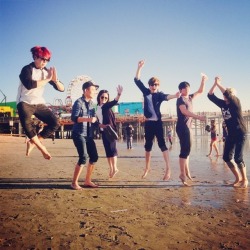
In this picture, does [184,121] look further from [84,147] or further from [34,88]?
[34,88]

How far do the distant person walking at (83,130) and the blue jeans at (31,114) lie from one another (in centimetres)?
40

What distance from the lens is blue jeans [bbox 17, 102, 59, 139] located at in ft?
12.9

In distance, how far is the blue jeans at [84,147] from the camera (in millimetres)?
4555

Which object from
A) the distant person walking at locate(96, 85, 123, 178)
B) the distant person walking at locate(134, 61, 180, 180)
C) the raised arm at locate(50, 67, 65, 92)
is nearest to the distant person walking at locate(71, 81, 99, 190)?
the raised arm at locate(50, 67, 65, 92)

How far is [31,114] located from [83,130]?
39.5 inches

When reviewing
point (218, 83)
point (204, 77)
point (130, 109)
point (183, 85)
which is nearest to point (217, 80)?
point (218, 83)

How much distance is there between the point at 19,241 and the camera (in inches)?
89.0

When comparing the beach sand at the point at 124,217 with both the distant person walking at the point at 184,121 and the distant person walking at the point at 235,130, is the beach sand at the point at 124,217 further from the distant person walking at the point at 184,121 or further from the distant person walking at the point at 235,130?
the distant person walking at the point at 184,121

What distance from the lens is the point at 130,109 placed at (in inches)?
2457

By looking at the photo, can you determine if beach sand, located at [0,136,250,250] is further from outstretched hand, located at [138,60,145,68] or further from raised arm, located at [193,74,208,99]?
outstretched hand, located at [138,60,145,68]

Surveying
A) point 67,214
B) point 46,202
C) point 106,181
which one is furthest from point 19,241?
point 106,181

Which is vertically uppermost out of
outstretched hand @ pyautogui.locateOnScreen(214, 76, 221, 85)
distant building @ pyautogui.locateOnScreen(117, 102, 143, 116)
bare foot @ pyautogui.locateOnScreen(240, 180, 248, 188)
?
distant building @ pyautogui.locateOnScreen(117, 102, 143, 116)

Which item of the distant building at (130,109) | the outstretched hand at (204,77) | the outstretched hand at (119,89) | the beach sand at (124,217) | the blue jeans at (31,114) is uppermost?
the distant building at (130,109)

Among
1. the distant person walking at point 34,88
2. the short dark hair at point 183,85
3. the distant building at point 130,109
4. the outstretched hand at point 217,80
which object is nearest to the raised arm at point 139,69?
the short dark hair at point 183,85
